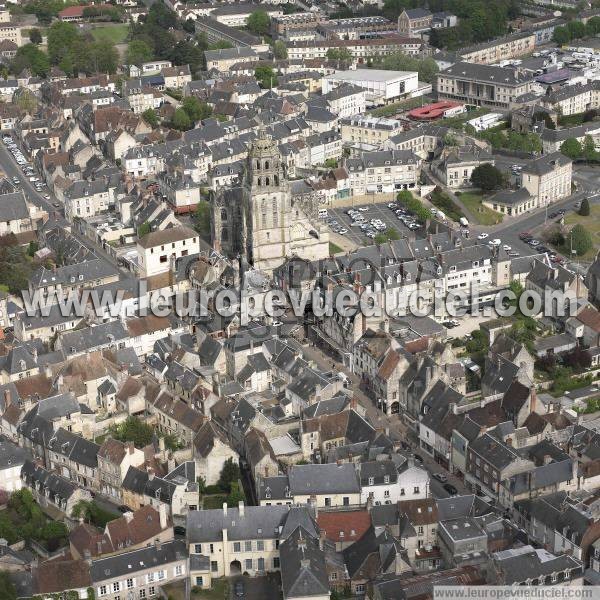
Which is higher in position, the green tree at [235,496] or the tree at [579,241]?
the tree at [579,241]

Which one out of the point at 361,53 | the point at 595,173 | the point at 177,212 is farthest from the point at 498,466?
the point at 361,53

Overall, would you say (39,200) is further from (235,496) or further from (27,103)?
(235,496)

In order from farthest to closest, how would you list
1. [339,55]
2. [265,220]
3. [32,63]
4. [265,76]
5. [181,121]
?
[339,55] < [32,63] < [265,76] < [181,121] < [265,220]

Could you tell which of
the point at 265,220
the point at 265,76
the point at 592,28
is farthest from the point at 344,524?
the point at 592,28

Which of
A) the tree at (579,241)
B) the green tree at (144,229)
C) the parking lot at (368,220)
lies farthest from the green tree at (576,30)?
the green tree at (144,229)

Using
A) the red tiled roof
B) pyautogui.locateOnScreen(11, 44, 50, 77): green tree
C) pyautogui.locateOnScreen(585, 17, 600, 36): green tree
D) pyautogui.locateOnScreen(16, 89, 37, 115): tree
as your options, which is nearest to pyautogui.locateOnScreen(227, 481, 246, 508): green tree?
the red tiled roof

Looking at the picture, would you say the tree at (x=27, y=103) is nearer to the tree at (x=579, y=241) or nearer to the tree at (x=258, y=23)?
the tree at (x=258, y=23)

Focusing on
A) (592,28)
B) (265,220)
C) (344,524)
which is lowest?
(344,524)
